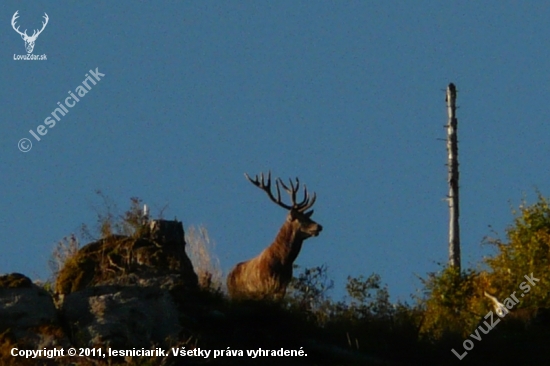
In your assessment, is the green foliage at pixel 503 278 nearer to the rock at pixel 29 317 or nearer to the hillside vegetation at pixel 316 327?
the hillside vegetation at pixel 316 327

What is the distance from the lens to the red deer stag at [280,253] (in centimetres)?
2100

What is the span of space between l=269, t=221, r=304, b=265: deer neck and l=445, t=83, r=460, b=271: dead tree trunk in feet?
14.5

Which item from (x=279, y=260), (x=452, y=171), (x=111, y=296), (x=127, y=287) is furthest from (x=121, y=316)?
(x=452, y=171)

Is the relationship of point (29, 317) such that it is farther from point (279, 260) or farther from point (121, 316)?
point (279, 260)

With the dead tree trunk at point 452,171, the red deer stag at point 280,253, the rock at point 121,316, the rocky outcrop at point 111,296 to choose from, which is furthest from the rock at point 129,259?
the dead tree trunk at point 452,171

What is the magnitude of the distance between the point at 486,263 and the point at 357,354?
768cm

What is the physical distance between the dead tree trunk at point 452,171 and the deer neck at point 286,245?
4405 millimetres

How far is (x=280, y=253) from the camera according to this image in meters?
21.9

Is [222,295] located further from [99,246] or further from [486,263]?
[486,263]

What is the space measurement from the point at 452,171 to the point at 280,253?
5.75m

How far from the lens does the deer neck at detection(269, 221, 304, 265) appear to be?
21.9 m

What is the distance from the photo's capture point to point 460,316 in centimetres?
1958

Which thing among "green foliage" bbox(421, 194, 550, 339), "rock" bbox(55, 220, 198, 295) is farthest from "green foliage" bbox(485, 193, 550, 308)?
"rock" bbox(55, 220, 198, 295)

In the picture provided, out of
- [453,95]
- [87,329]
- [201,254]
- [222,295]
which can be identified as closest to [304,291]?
[201,254]
